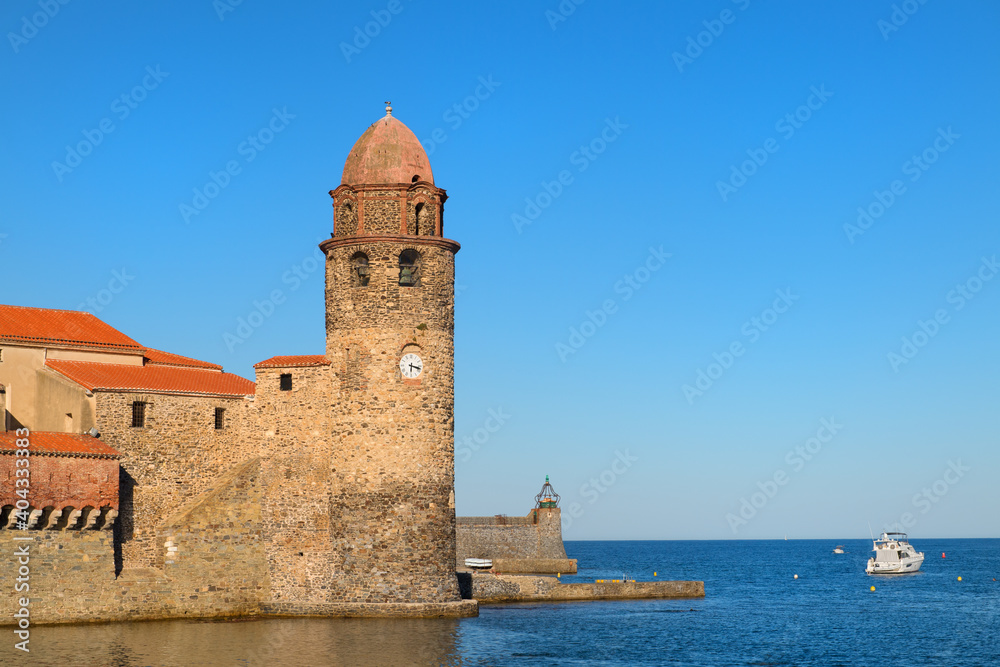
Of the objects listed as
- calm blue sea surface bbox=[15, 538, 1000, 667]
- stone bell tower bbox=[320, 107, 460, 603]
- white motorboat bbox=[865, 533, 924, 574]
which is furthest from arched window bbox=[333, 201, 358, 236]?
white motorboat bbox=[865, 533, 924, 574]

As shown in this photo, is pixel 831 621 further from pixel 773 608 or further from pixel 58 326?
pixel 58 326

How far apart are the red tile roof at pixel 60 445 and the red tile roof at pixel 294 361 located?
5.55m

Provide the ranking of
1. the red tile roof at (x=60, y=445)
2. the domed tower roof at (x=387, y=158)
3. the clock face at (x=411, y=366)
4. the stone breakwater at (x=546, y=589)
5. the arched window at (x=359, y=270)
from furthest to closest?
the stone breakwater at (x=546, y=589)
the domed tower roof at (x=387, y=158)
the arched window at (x=359, y=270)
the clock face at (x=411, y=366)
the red tile roof at (x=60, y=445)

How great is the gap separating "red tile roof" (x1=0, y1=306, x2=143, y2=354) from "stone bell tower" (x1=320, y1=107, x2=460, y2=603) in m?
8.02

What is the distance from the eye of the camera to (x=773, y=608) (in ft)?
167

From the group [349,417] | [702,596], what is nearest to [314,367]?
[349,417]

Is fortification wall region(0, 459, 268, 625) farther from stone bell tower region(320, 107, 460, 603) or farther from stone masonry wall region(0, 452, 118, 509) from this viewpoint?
stone bell tower region(320, 107, 460, 603)

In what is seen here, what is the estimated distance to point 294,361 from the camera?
3544cm

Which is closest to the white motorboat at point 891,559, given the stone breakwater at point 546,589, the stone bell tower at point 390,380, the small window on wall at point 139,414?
the stone breakwater at point 546,589

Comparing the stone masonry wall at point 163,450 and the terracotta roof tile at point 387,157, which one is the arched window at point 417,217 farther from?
the stone masonry wall at point 163,450

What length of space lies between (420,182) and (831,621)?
26.3m

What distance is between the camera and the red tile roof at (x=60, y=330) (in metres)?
35.2

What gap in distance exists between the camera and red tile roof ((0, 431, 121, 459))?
30.4 m

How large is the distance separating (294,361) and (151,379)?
15.7ft
